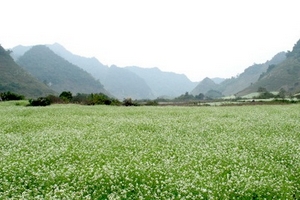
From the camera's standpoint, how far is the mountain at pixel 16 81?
161625mm

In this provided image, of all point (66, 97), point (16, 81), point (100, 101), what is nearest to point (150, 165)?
point (100, 101)

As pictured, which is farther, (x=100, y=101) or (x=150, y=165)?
(x=100, y=101)

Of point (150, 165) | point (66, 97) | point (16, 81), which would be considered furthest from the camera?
point (16, 81)

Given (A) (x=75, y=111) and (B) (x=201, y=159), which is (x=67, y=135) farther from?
(A) (x=75, y=111)

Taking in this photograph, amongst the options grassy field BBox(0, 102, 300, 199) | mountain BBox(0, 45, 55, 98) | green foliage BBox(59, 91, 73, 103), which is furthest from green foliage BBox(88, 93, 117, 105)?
mountain BBox(0, 45, 55, 98)

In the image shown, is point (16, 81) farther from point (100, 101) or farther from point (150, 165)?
point (150, 165)

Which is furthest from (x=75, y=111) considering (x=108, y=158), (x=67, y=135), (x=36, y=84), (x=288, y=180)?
(x=36, y=84)

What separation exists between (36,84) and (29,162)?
185 m

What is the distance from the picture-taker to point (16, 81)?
6732 inches

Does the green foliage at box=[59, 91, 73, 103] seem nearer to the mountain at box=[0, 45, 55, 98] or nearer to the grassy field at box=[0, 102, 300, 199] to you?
the grassy field at box=[0, 102, 300, 199]

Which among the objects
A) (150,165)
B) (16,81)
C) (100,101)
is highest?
(16,81)

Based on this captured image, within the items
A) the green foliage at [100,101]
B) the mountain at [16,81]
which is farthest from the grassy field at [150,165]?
the mountain at [16,81]

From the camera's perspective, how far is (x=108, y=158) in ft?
49.4

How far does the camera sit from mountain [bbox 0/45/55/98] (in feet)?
530
